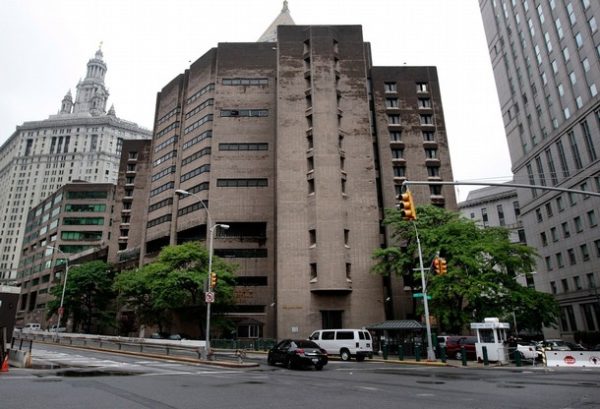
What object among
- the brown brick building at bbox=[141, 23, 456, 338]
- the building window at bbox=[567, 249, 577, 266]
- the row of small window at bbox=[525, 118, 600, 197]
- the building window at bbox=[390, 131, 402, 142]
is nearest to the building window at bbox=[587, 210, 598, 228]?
the row of small window at bbox=[525, 118, 600, 197]

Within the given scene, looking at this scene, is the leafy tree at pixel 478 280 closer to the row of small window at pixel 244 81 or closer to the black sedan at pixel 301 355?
the black sedan at pixel 301 355

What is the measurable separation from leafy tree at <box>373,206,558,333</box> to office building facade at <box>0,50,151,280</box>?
15952 cm

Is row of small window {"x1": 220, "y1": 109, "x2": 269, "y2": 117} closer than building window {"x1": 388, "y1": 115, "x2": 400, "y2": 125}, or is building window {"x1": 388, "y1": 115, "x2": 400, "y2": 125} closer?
row of small window {"x1": 220, "y1": 109, "x2": 269, "y2": 117}

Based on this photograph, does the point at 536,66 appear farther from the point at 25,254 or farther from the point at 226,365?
the point at 25,254

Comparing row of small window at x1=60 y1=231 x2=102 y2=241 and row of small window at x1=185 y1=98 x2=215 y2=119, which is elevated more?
row of small window at x1=185 y1=98 x2=215 y2=119

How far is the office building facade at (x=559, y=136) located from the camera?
53.2 metres

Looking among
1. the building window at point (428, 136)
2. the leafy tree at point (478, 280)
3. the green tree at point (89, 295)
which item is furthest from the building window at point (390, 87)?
the green tree at point (89, 295)

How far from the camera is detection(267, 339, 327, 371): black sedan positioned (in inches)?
832

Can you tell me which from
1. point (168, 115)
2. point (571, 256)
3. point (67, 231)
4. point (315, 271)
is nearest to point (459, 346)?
point (315, 271)

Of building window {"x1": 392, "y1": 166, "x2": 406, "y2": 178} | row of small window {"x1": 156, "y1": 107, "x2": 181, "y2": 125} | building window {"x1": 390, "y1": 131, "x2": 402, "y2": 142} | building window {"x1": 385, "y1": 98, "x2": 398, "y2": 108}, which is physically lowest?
building window {"x1": 392, "y1": 166, "x2": 406, "y2": 178}

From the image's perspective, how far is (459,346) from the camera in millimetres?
30625

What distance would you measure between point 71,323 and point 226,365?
236ft

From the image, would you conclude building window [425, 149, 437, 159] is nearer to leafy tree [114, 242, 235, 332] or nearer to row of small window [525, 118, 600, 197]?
row of small window [525, 118, 600, 197]

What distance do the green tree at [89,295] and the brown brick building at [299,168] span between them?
30.0 feet
